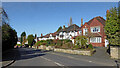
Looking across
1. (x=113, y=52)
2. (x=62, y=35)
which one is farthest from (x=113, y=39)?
(x=62, y=35)

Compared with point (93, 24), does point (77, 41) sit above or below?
below

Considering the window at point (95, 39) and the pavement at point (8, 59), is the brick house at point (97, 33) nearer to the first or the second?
the window at point (95, 39)

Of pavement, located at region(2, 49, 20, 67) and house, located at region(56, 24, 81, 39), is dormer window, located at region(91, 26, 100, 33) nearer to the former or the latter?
house, located at region(56, 24, 81, 39)

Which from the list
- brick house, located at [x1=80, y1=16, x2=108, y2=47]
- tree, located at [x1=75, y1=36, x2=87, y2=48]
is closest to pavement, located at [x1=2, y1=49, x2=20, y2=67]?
tree, located at [x1=75, y1=36, x2=87, y2=48]

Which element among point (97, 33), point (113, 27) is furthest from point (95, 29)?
point (113, 27)

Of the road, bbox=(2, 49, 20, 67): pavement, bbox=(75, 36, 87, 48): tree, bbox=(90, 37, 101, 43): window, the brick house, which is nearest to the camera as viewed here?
the road

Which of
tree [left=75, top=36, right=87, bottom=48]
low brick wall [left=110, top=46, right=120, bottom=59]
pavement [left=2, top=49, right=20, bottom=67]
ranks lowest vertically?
pavement [left=2, top=49, right=20, bottom=67]

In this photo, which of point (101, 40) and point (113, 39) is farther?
point (101, 40)

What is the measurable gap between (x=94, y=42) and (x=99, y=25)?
5.50 metres

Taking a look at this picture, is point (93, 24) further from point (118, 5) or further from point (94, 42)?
point (118, 5)

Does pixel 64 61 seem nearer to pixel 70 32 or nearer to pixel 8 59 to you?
pixel 8 59

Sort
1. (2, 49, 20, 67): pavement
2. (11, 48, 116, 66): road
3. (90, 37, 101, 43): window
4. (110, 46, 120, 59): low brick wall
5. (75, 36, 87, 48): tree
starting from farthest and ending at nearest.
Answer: (90, 37, 101, 43): window → (75, 36, 87, 48): tree → (110, 46, 120, 59): low brick wall → (2, 49, 20, 67): pavement → (11, 48, 116, 66): road

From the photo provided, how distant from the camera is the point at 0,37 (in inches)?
607

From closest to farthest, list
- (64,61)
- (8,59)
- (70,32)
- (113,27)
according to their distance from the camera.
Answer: (64,61) < (8,59) < (113,27) < (70,32)
